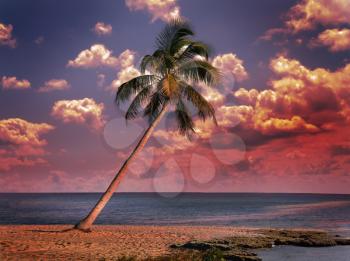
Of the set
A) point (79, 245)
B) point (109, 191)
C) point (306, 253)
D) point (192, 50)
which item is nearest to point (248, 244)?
point (306, 253)

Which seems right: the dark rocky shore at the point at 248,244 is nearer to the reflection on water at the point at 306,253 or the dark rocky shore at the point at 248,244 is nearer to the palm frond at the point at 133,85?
the reflection on water at the point at 306,253

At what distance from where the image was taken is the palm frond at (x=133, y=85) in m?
24.6

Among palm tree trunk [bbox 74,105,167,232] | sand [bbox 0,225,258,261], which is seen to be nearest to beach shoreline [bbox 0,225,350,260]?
sand [bbox 0,225,258,261]

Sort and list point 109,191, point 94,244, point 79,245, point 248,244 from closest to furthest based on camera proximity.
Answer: point 79,245
point 94,244
point 248,244
point 109,191

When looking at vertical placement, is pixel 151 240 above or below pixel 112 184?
below

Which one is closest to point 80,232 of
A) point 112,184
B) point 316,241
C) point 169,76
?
point 112,184

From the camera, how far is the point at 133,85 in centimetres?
2462

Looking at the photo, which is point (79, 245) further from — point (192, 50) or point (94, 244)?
point (192, 50)

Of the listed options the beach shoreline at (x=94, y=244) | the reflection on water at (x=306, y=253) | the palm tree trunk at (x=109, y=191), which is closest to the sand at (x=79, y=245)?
the beach shoreline at (x=94, y=244)

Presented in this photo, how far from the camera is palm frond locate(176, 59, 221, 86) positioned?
24406 millimetres

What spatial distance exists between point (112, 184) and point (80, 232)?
314cm

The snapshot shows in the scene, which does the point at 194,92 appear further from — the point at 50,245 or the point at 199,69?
the point at 50,245

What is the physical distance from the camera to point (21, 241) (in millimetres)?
19766

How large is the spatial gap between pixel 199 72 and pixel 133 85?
3.94 meters
